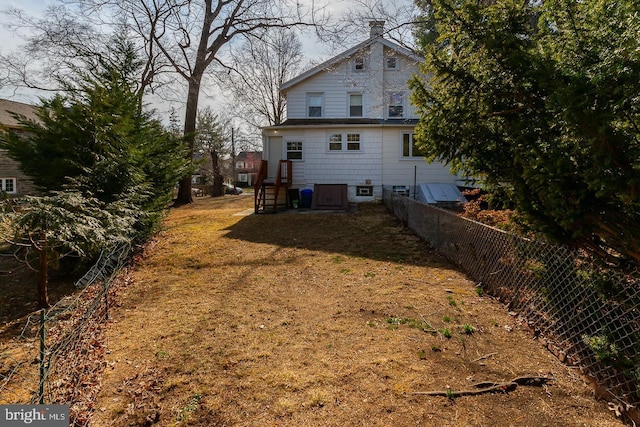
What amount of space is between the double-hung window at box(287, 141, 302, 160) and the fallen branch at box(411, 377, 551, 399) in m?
13.7

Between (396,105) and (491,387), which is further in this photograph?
(396,105)

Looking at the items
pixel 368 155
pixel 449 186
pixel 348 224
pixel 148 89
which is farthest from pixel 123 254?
pixel 148 89

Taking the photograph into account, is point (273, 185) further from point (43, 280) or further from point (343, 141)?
point (43, 280)

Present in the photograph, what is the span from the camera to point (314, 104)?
1625 centimetres

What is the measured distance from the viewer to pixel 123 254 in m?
5.84

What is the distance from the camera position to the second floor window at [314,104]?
16.2m

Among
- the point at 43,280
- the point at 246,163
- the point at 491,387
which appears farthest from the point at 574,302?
the point at 246,163

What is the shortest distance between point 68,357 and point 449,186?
1479 cm

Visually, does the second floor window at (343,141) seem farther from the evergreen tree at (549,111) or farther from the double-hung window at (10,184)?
the double-hung window at (10,184)

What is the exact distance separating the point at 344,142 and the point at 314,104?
2.65 m

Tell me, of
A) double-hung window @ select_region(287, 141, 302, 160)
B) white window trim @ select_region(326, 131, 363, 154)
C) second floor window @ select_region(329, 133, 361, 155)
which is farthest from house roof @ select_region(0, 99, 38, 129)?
second floor window @ select_region(329, 133, 361, 155)

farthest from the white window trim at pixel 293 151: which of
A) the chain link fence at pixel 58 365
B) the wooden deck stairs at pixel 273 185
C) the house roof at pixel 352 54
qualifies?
the chain link fence at pixel 58 365

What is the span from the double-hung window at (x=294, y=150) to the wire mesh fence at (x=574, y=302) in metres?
11.4

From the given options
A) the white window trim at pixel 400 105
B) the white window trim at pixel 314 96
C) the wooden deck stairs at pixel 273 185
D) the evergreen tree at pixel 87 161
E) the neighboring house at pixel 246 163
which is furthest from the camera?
the neighboring house at pixel 246 163
